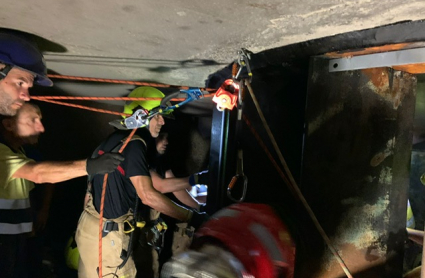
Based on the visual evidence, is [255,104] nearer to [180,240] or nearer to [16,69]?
[16,69]

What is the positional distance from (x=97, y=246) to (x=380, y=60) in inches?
74.3

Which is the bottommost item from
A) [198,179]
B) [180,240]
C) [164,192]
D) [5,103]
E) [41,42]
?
[180,240]

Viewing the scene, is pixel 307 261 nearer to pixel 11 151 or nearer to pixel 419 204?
pixel 11 151

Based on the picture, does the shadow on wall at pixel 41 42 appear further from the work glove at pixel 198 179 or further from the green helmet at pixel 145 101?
the work glove at pixel 198 179

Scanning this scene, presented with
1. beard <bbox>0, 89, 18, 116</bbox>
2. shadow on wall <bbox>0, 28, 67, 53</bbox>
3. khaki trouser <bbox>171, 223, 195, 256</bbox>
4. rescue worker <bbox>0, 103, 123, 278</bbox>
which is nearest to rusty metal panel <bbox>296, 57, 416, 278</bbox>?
rescue worker <bbox>0, 103, 123, 278</bbox>

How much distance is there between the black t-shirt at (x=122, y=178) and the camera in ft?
6.54

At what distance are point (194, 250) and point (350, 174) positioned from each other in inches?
26.5

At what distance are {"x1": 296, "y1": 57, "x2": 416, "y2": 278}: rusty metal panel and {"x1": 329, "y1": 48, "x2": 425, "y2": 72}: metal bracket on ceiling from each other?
42 mm

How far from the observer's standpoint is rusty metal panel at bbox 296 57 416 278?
119 cm

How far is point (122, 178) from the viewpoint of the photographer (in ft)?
6.84

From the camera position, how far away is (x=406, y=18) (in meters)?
0.90

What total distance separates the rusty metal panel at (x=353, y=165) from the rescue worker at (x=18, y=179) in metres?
1.03

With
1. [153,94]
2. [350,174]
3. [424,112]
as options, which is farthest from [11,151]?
[424,112]

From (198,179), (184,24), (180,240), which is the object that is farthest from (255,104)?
(180,240)
